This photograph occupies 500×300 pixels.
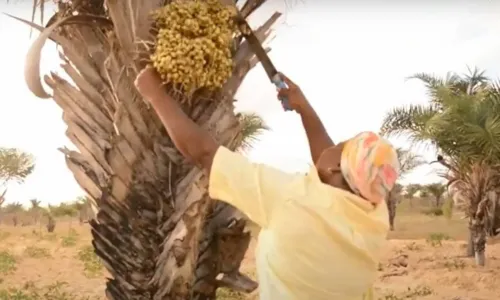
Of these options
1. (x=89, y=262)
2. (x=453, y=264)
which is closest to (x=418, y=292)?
(x=453, y=264)

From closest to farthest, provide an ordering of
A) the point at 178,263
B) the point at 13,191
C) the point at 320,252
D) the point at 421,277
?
1. the point at 320,252
2. the point at 178,263
3. the point at 13,191
4. the point at 421,277

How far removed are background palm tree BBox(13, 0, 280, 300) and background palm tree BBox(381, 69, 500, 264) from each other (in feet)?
3.79

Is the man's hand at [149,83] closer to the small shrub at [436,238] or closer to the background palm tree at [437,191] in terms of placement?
the background palm tree at [437,191]

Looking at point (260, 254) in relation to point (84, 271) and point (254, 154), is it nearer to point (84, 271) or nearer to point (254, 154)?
point (254, 154)

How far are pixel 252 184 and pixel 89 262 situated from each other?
1.23 meters

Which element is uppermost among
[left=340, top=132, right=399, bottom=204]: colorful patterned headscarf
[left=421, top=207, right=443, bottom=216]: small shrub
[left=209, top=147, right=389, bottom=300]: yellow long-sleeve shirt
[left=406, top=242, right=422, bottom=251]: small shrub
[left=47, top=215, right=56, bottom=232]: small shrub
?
[left=421, top=207, right=443, bottom=216]: small shrub

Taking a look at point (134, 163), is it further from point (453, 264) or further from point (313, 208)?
point (453, 264)

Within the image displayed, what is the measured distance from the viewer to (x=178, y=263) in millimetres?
1009

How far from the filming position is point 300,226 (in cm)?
79

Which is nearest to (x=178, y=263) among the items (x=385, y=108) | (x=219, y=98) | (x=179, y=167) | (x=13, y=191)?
(x=179, y=167)

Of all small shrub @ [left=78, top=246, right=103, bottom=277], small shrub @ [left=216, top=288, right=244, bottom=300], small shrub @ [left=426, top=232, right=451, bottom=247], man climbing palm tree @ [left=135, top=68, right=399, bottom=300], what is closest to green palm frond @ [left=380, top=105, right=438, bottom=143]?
small shrub @ [left=426, top=232, right=451, bottom=247]

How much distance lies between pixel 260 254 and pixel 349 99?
1.13 m

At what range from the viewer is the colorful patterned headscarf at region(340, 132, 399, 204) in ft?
2.60

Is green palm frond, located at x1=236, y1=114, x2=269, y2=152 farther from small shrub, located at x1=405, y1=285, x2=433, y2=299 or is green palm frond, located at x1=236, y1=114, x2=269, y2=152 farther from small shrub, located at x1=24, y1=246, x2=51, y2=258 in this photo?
small shrub, located at x1=405, y1=285, x2=433, y2=299
